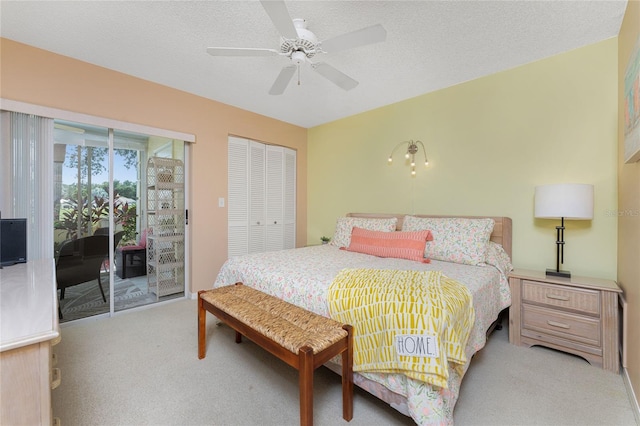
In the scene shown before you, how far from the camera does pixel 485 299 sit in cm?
196

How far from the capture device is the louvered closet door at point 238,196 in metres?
3.84

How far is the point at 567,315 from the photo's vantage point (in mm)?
2113

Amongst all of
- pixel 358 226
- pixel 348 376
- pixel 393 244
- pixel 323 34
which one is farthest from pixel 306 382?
pixel 323 34

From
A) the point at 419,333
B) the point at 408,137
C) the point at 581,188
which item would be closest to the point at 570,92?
the point at 581,188

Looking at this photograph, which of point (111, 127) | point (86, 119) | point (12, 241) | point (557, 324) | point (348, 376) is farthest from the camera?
point (111, 127)

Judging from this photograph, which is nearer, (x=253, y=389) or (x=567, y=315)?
(x=253, y=389)

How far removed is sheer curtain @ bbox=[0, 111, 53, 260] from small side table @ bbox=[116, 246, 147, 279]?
0.62 metres

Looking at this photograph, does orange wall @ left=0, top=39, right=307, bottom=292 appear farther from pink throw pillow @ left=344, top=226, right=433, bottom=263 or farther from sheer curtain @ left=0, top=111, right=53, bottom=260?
pink throw pillow @ left=344, top=226, right=433, bottom=263

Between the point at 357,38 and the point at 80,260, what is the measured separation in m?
3.26

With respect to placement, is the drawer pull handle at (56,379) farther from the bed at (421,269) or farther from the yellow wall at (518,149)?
the yellow wall at (518,149)

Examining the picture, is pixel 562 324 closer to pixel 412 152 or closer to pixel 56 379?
pixel 412 152

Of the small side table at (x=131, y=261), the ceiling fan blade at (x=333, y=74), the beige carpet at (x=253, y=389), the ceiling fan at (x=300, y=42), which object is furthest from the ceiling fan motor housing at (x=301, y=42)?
the small side table at (x=131, y=261)

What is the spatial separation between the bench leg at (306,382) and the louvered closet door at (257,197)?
2.97 metres

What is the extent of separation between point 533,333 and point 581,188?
1.22 metres
